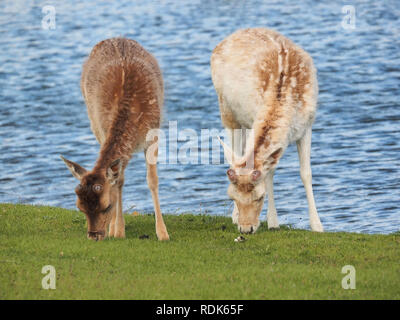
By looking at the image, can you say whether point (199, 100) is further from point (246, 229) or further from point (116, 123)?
point (116, 123)

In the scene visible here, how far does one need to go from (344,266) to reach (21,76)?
20.6 meters

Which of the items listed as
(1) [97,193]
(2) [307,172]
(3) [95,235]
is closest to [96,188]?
(1) [97,193]

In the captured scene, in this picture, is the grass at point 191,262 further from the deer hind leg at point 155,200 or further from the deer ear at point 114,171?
the deer ear at point 114,171

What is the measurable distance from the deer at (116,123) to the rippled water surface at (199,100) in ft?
3.35

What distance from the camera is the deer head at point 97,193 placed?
997cm

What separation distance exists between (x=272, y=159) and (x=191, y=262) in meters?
1.84

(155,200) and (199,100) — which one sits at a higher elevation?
(199,100)

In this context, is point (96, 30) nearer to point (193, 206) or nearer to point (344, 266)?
point (193, 206)

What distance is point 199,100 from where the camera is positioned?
79.1ft

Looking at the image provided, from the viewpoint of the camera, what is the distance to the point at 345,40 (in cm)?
3030

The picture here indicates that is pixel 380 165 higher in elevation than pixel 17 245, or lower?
higher

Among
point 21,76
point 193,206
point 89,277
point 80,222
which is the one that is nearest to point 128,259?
point 89,277

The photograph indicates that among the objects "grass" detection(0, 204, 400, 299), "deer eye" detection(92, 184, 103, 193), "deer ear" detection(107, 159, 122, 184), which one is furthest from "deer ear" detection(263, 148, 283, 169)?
"deer eye" detection(92, 184, 103, 193)

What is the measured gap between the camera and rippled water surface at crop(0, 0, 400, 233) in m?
16.0
